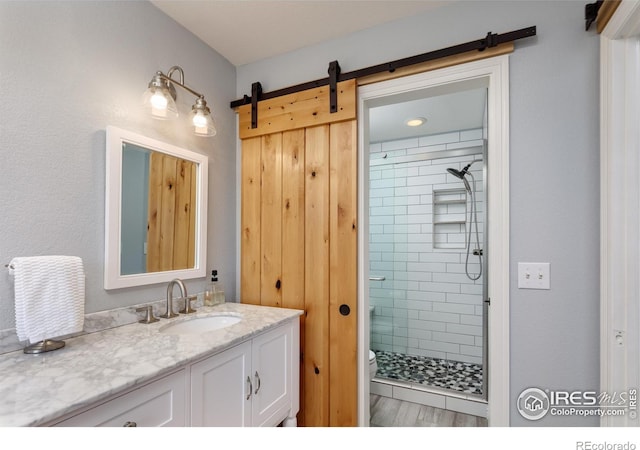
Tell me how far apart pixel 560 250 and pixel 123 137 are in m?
2.00

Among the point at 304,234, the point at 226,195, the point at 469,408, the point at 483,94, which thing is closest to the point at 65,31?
the point at 226,195

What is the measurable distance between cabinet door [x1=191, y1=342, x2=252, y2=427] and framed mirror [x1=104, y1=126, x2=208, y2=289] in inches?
23.5

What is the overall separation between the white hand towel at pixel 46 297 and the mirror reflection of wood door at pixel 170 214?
0.43 metres

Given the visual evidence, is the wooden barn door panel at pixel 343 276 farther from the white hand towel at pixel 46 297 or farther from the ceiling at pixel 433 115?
the white hand towel at pixel 46 297

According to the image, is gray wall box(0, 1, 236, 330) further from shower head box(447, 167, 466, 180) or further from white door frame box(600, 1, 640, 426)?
shower head box(447, 167, 466, 180)

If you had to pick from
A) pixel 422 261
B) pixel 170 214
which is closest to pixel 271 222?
pixel 170 214

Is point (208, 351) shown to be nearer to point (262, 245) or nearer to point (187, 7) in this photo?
point (262, 245)

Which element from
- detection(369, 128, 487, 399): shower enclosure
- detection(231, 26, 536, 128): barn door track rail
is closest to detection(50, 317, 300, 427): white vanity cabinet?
detection(231, 26, 536, 128): barn door track rail

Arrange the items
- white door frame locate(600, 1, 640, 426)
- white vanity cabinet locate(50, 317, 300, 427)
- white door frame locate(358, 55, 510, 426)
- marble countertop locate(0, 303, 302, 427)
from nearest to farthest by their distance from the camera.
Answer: marble countertop locate(0, 303, 302, 427), white vanity cabinet locate(50, 317, 300, 427), white door frame locate(600, 1, 640, 426), white door frame locate(358, 55, 510, 426)

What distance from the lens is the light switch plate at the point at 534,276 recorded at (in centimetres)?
134

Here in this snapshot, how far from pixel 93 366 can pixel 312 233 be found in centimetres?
114

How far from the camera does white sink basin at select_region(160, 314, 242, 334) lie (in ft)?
4.90

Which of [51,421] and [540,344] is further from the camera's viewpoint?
[540,344]

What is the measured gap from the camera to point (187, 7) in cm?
157
